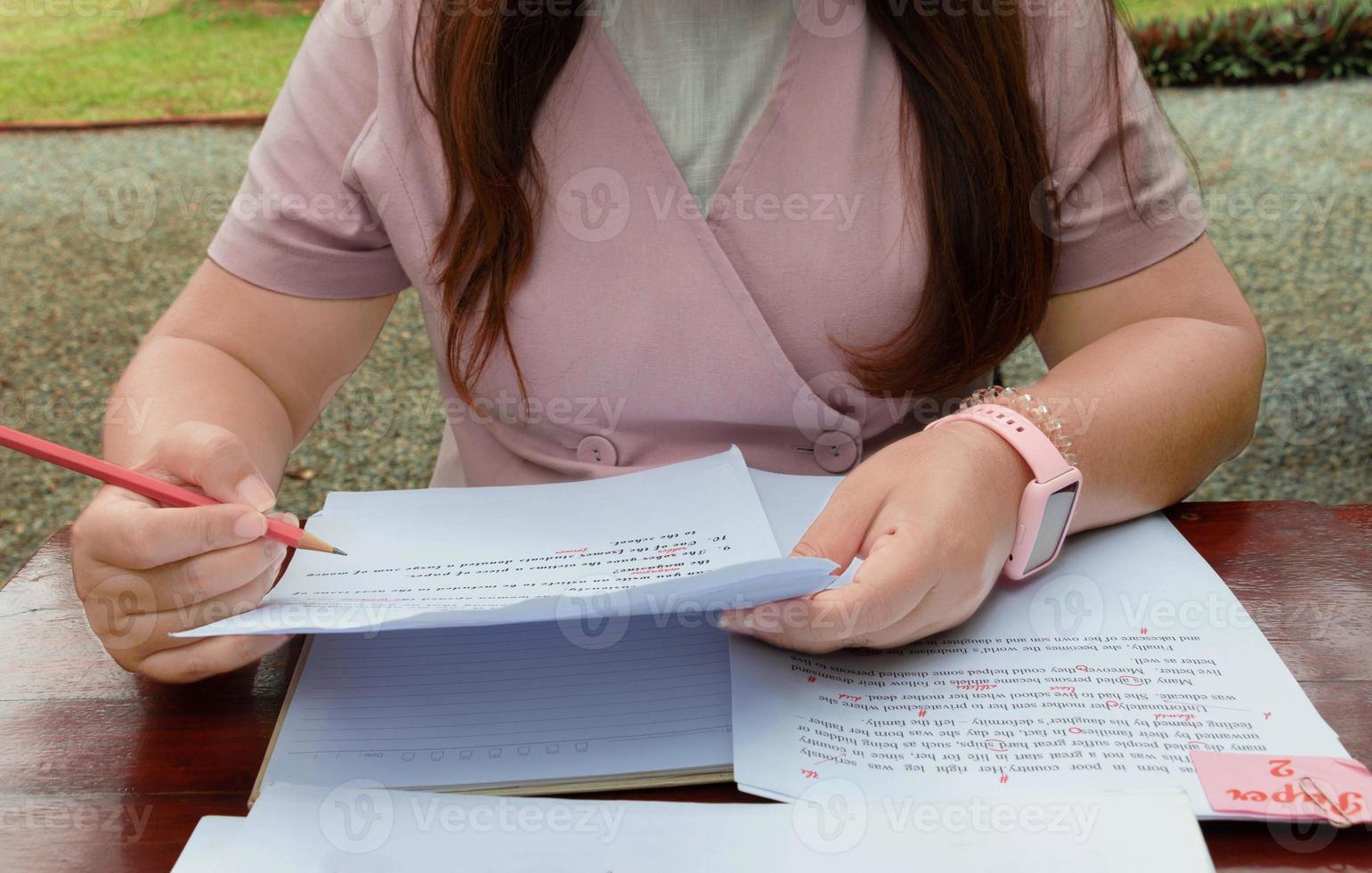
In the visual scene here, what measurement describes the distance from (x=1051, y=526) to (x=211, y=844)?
52cm

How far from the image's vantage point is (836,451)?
97 cm

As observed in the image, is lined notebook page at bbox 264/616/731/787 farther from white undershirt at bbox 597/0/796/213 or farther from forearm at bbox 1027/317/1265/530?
white undershirt at bbox 597/0/796/213

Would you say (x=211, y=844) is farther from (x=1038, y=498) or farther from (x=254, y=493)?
(x=1038, y=498)

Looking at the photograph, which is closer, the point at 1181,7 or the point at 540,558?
the point at 540,558

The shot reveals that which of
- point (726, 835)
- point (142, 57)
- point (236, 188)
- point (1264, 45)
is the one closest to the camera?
point (726, 835)

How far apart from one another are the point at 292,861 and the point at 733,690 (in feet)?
0.79

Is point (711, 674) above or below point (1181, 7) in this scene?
above

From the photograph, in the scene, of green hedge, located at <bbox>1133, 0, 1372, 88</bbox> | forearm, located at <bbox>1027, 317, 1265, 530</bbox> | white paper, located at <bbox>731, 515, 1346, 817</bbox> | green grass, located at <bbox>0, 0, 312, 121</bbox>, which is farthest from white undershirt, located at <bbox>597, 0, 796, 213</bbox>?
green grass, located at <bbox>0, 0, 312, 121</bbox>

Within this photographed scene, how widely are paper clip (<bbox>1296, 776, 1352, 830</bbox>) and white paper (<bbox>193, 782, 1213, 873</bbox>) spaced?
0.07m

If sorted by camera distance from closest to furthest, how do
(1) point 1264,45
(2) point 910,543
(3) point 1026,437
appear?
(2) point 910,543
(3) point 1026,437
(1) point 1264,45

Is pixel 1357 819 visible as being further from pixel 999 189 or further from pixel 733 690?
pixel 999 189

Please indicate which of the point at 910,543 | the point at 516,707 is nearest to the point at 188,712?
the point at 516,707

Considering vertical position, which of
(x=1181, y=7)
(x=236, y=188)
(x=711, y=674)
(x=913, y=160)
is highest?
(x=913, y=160)

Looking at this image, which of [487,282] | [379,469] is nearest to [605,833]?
[487,282]
